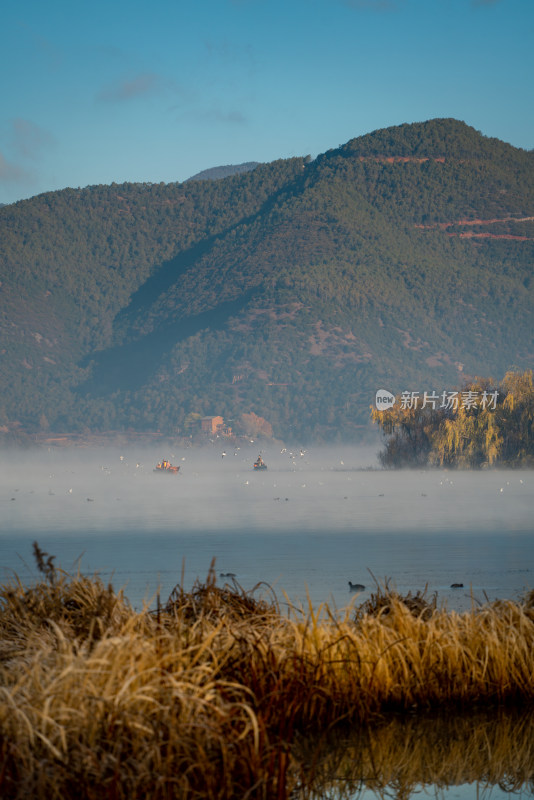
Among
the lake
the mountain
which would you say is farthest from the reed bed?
the mountain

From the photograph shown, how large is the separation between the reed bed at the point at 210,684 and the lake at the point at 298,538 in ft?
1.51

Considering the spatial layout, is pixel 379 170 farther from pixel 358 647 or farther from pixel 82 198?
pixel 358 647

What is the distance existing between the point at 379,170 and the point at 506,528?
11752 cm

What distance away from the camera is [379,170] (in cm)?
13150

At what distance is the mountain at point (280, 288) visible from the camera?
109 metres

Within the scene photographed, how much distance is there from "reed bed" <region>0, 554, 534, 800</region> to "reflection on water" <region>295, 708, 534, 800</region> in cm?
13

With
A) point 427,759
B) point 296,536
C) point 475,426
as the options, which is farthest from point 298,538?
point 475,426

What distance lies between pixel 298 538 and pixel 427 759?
11.5m

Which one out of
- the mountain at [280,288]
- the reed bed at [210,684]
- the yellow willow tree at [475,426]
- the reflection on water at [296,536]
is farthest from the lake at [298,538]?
the mountain at [280,288]

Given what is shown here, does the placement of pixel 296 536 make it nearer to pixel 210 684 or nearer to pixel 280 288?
pixel 210 684

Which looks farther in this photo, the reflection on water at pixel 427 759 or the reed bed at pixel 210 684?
the reflection on water at pixel 427 759

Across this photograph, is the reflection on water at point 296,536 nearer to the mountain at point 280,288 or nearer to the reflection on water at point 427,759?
the reflection on water at point 427,759

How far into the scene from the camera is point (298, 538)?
1677cm

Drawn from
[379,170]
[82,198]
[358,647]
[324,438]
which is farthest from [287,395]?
[358,647]
